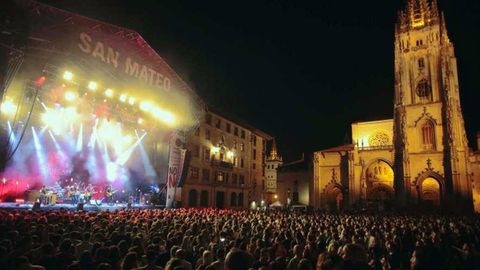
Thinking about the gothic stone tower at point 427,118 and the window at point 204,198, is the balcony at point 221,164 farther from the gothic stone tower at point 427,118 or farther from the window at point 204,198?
the gothic stone tower at point 427,118

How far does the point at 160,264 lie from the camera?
6016mm

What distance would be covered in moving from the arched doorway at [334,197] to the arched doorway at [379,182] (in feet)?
15.7

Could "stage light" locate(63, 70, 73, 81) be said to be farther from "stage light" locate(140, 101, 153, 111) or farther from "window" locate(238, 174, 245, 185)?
"window" locate(238, 174, 245, 185)

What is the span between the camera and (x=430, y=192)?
43.9 metres

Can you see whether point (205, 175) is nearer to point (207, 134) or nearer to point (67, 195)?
point (207, 134)

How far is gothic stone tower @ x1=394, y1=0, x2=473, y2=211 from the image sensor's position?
41844 mm

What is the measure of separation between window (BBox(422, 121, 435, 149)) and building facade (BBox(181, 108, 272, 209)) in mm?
26498

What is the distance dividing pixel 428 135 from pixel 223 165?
29.9m

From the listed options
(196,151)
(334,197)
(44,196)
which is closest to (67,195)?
(44,196)

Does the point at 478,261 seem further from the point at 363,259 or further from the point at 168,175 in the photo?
the point at 168,175

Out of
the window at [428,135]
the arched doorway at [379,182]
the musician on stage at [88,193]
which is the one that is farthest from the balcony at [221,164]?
the window at [428,135]

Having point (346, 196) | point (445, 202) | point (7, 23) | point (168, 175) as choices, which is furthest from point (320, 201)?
point (7, 23)

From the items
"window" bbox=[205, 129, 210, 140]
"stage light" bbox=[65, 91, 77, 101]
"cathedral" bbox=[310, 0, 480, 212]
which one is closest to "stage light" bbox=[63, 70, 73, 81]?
"stage light" bbox=[65, 91, 77, 101]

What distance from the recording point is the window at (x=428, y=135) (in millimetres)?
45094
